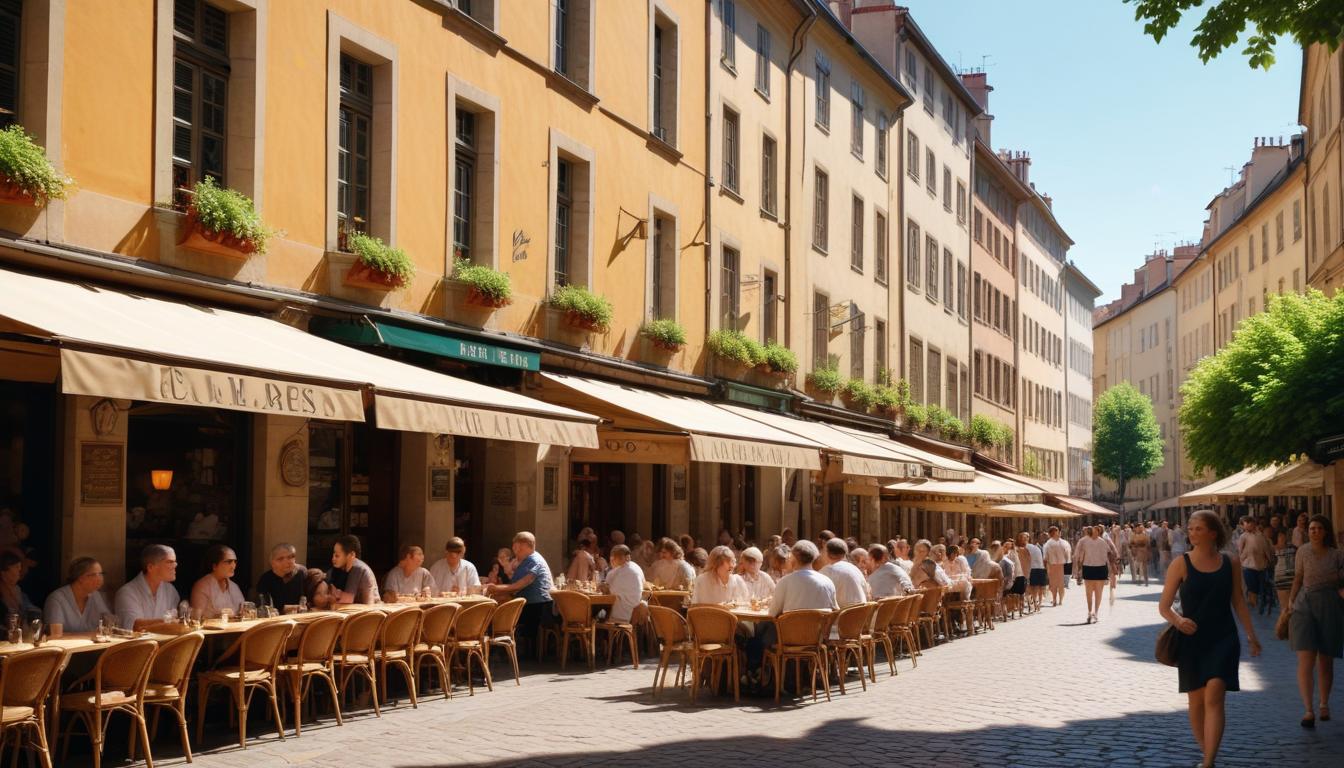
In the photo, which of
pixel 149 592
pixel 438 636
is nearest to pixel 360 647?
pixel 438 636

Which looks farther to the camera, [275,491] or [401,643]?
[275,491]

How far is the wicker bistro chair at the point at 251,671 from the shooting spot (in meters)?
10.7

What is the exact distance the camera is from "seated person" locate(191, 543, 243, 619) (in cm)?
1191

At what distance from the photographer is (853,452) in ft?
72.7

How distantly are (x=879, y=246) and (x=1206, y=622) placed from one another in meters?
28.7

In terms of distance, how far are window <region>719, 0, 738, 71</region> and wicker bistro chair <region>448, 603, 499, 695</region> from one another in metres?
15.6

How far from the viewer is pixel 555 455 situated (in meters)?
20.1

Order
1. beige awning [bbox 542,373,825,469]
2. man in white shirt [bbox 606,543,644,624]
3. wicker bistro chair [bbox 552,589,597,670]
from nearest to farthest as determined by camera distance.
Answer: wicker bistro chair [bbox 552,589,597,670], man in white shirt [bbox 606,543,644,624], beige awning [bbox 542,373,825,469]

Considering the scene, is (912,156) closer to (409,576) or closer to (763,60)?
(763,60)

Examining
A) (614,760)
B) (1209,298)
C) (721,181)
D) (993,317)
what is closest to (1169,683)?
(614,760)

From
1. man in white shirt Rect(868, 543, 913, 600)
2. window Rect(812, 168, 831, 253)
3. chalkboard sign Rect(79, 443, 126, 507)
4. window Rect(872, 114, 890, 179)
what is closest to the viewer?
chalkboard sign Rect(79, 443, 126, 507)

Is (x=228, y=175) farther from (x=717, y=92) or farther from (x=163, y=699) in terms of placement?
(x=717, y=92)

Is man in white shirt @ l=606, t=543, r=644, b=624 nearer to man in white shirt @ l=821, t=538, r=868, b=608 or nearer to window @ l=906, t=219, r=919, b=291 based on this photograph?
man in white shirt @ l=821, t=538, r=868, b=608

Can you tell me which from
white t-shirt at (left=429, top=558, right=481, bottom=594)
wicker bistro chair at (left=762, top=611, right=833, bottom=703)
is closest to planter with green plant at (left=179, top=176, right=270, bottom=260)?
white t-shirt at (left=429, top=558, right=481, bottom=594)
